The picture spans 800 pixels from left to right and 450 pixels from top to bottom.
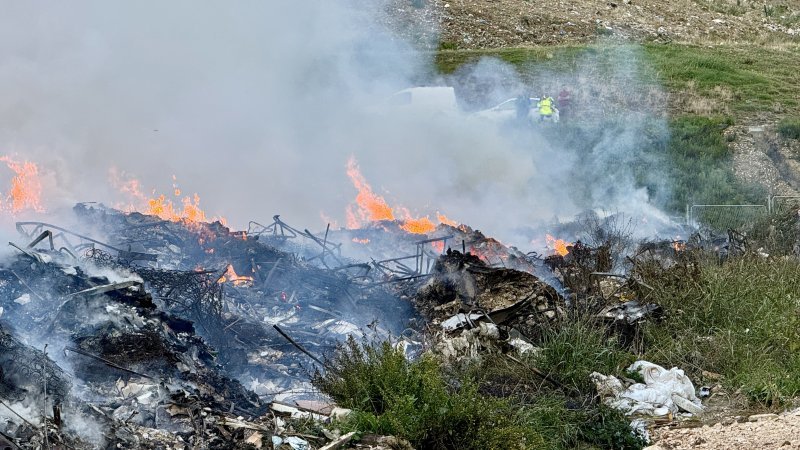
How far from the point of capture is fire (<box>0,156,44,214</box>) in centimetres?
1331

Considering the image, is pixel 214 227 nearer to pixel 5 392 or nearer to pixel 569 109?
pixel 5 392

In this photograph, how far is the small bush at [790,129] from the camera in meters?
24.0

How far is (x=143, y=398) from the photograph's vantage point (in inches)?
258

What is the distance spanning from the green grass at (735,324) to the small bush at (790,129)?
15.0m

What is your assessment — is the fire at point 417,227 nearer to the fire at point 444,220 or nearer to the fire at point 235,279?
the fire at point 444,220

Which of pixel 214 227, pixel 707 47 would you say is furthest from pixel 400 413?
pixel 707 47

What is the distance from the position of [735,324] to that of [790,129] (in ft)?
57.2

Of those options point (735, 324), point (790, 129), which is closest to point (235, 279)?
point (735, 324)

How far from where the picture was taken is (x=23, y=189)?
540 inches

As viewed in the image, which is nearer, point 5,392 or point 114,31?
point 5,392

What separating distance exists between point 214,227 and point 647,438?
23.9ft

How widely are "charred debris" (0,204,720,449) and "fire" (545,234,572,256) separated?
Answer: 1.98 metres

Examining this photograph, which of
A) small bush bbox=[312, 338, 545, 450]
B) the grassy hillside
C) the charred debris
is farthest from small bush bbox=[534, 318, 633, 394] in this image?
the grassy hillside

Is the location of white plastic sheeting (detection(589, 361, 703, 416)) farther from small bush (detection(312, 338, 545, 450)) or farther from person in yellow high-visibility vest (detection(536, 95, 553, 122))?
person in yellow high-visibility vest (detection(536, 95, 553, 122))
